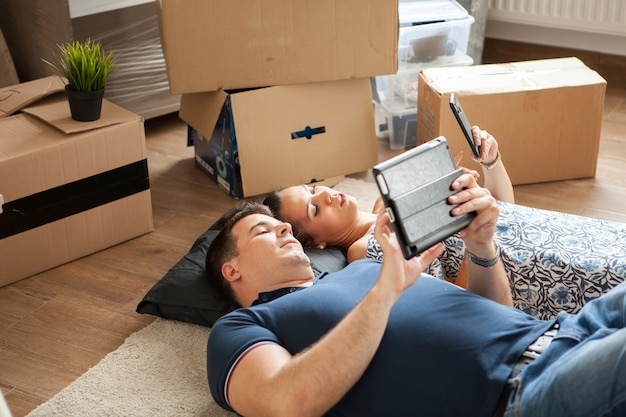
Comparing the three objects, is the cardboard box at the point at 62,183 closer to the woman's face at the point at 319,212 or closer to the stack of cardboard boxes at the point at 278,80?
the stack of cardboard boxes at the point at 278,80

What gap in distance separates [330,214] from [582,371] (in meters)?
0.93

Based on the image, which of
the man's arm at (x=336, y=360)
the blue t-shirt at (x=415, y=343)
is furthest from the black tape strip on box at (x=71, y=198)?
the man's arm at (x=336, y=360)

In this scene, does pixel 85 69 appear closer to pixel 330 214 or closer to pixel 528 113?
pixel 330 214

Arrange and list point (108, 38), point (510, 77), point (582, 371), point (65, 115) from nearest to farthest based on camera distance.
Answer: point (582, 371) < point (65, 115) < point (510, 77) < point (108, 38)

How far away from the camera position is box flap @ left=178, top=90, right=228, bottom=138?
2672mm

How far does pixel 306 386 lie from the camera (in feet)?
4.34

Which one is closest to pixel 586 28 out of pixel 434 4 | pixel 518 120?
pixel 434 4

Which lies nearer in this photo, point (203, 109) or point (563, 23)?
point (203, 109)

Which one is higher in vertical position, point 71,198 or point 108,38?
point 108,38

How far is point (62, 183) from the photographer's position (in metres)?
2.28

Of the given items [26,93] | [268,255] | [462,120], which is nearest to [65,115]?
[26,93]

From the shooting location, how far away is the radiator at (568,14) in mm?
3455

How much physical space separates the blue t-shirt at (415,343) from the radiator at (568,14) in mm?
2343

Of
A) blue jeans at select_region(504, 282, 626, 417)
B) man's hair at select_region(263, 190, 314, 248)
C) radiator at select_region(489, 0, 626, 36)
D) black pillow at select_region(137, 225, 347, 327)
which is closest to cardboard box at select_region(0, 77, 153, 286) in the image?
black pillow at select_region(137, 225, 347, 327)
